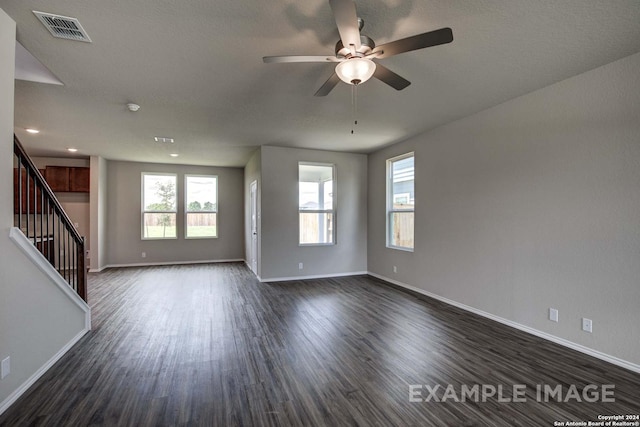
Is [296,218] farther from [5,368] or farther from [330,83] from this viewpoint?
[5,368]

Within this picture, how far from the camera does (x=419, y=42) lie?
1.81 metres

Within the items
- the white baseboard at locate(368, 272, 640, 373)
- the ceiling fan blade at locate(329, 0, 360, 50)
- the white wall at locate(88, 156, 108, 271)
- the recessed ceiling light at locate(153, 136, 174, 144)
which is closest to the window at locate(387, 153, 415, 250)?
the white baseboard at locate(368, 272, 640, 373)

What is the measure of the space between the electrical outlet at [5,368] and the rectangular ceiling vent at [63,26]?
92.1 inches

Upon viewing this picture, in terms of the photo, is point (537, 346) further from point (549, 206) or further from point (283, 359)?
point (283, 359)

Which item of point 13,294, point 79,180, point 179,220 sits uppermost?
point 79,180

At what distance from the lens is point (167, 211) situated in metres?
7.89

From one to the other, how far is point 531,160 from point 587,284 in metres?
1.36

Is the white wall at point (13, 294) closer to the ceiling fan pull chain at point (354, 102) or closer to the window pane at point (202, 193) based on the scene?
the ceiling fan pull chain at point (354, 102)

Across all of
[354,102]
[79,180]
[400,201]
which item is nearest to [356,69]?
[354,102]

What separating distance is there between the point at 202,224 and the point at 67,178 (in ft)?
10.3

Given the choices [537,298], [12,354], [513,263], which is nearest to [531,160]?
[513,263]

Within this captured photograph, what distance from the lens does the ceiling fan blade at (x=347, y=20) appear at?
5.16ft

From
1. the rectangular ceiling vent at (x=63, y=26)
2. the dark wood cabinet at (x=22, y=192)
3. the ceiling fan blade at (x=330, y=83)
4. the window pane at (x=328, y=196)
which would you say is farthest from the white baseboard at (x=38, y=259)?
the window pane at (x=328, y=196)

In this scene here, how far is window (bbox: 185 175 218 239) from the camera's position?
26.5 ft
